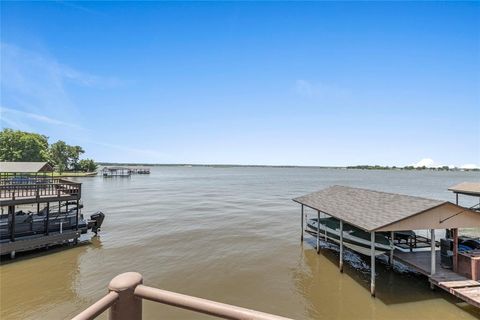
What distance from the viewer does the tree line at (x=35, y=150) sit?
2808 inches

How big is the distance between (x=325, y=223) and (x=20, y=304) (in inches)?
652

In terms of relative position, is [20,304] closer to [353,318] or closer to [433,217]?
[353,318]

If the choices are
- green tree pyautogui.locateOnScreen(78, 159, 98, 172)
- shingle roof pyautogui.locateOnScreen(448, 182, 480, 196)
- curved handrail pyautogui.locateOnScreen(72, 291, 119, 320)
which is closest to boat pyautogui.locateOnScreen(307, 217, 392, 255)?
shingle roof pyautogui.locateOnScreen(448, 182, 480, 196)

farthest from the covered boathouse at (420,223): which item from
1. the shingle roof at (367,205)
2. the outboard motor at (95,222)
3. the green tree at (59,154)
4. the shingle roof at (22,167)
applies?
the green tree at (59,154)

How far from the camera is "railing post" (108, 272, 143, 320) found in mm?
1994

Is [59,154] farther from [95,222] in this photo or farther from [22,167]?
[95,222]

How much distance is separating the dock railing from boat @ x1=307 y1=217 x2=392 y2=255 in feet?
46.0

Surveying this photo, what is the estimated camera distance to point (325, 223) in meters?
18.8

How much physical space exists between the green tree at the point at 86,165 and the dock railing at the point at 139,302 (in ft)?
359

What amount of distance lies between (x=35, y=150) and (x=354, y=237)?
8538cm

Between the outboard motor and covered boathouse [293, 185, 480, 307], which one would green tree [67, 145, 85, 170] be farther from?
covered boathouse [293, 185, 480, 307]

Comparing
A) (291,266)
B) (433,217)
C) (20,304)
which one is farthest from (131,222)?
(433,217)

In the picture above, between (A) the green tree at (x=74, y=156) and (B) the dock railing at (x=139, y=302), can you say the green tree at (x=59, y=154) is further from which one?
(B) the dock railing at (x=139, y=302)

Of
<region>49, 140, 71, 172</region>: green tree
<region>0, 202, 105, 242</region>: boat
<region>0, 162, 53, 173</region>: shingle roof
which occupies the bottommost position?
<region>0, 202, 105, 242</region>: boat
